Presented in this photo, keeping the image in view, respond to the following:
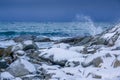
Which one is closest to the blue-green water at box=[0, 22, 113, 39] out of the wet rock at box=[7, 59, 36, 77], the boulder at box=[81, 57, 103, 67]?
the boulder at box=[81, 57, 103, 67]

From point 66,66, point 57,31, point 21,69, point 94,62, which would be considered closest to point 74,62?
point 66,66

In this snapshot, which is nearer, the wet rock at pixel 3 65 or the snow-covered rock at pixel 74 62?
the snow-covered rock at pixel 74 62

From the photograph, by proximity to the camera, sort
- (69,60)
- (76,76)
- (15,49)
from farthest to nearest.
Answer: (15,49), (69,60), (76,76)

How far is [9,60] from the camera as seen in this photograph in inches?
634

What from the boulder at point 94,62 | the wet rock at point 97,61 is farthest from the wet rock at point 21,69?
the wet rock at point 97,61

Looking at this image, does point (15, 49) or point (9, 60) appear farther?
point (15, 49)

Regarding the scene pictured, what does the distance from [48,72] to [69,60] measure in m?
1.72

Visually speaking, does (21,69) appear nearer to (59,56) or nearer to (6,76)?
(6,76)

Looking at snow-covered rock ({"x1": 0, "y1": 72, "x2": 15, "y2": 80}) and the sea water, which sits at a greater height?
the sea water

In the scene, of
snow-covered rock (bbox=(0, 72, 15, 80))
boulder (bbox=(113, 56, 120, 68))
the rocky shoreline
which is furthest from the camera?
snow-covered rock (bbox=(0, 72, 15, 80))

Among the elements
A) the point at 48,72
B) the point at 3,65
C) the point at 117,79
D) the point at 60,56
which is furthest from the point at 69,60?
the point at 117,79

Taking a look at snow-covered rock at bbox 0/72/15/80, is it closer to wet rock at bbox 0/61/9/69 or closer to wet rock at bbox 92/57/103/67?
wet rock at bbox 0/61/9/69

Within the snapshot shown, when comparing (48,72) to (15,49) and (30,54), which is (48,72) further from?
(15,49)

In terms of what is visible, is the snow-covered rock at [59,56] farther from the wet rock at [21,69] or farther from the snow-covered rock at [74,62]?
the wet rock at [21,69]
